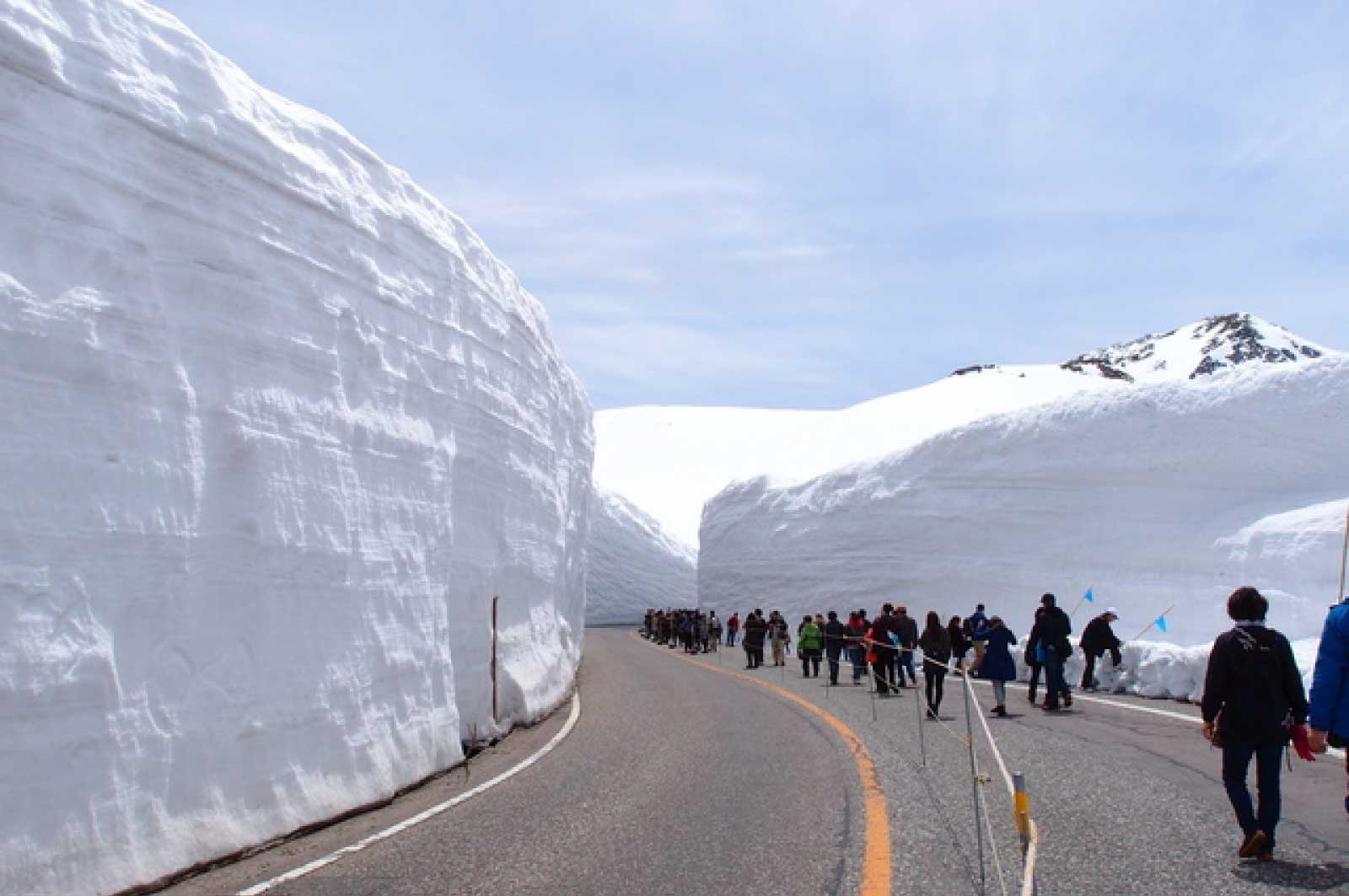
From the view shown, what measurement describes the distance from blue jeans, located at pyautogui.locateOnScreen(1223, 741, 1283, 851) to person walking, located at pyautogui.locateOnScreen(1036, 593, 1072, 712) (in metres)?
8.20

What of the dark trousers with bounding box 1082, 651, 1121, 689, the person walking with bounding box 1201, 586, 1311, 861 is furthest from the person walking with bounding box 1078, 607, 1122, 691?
the person walking with bounding box 1201, 586, 1311, 861

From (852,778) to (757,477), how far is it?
3483 centimetres

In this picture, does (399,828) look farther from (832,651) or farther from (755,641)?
(755,641)

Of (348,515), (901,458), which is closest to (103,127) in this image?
(348,515)

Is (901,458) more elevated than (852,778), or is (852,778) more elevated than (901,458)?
(901,458)

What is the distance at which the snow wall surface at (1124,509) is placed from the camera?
2578 cm

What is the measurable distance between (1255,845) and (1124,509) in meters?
24.5

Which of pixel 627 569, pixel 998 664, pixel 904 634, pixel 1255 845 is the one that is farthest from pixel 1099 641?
pixel 627 569

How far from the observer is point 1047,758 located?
9.85 m

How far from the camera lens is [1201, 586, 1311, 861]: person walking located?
6.09 m

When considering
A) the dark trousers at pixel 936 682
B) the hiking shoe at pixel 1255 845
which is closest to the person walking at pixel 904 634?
the dark trousers at pixel 936 682

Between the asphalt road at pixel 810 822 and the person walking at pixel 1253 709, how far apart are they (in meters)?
0.31

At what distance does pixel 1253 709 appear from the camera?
20.5 feet

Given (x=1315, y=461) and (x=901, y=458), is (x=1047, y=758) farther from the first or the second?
(x=901, y=458)
